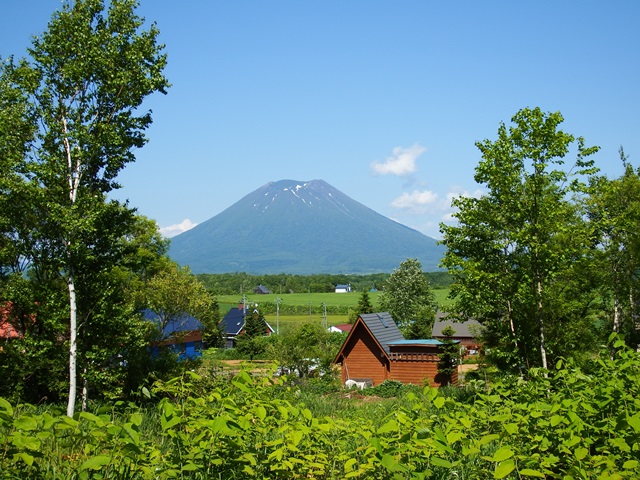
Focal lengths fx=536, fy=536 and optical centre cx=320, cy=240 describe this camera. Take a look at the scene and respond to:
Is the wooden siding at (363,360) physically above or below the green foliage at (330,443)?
below

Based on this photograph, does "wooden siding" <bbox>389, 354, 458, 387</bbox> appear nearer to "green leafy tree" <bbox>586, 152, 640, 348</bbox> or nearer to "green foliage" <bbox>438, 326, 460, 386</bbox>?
"green foliage" <bbox>438, 326, 460, 386</bbox>

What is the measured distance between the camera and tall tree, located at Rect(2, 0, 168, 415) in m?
13.9

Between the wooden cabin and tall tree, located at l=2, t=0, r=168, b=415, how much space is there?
76.5 ft

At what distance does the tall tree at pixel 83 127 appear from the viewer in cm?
1387

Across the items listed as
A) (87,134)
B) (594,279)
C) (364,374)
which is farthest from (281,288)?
(87,134)

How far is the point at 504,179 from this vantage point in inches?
566

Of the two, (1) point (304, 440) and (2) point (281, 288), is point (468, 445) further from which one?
(2) point (281, 288)

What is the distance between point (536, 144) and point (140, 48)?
11295 millimetres

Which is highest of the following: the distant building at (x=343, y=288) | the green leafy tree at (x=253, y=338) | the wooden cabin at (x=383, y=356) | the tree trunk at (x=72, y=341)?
the tree trunk at (x=72, y=341)

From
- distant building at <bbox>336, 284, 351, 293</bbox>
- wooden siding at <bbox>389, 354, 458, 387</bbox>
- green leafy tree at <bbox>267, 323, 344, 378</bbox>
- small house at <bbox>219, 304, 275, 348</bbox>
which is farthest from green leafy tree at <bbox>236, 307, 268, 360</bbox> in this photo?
distant building at <bbox>336, 284, 351, 293</bbox>

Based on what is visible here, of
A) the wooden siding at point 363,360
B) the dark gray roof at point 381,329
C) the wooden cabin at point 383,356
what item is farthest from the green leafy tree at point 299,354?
the dark gray roof at point 381,329

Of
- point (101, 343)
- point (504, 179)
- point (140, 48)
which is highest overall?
point (140, 48)

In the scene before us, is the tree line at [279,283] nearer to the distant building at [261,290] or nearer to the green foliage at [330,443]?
the distant building at [261,290]

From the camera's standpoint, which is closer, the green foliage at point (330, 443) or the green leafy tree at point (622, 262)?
the green foliage at point (330, 443)
